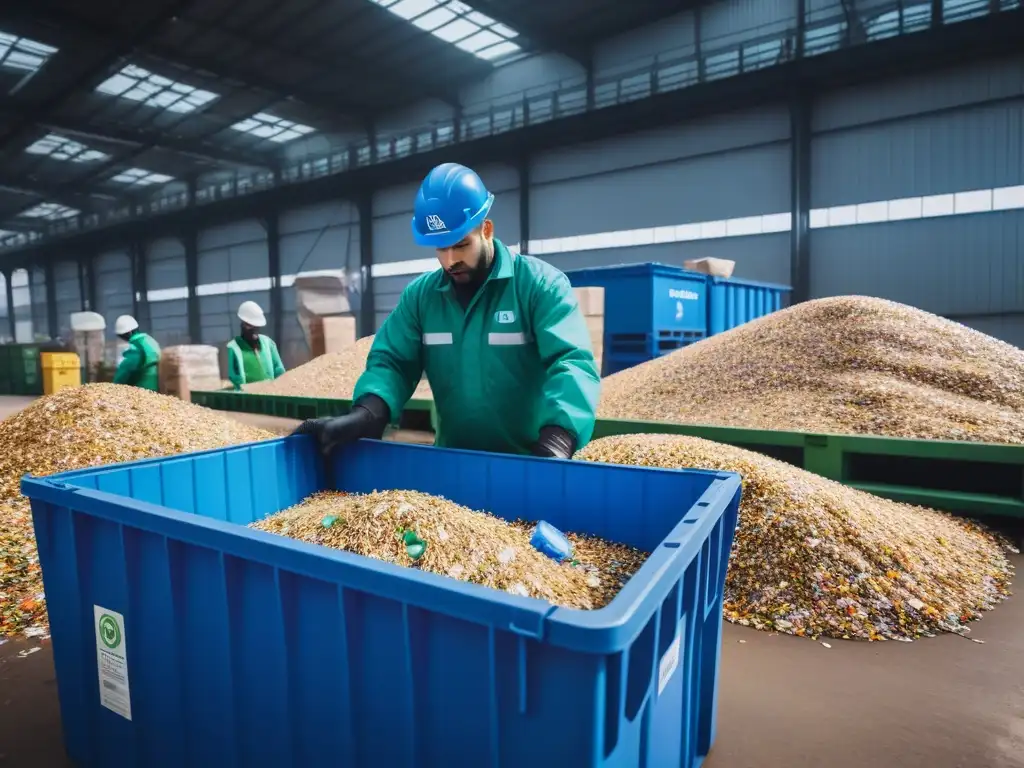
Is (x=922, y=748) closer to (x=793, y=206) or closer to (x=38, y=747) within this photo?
(x=38, y=747)

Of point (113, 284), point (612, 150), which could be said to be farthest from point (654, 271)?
point (113, 284)

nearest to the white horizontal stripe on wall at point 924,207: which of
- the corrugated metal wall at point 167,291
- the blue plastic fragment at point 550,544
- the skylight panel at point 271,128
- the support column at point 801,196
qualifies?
the support column at point 801,196

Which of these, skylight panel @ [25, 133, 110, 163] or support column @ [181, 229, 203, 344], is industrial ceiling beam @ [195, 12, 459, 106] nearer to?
skylight panel @ [25, 133, 110, 163]

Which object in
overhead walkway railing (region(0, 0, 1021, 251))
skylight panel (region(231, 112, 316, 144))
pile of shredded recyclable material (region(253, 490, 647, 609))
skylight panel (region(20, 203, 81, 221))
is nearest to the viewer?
pile of shredded recyclable material (region(253, 490, 647, 609))

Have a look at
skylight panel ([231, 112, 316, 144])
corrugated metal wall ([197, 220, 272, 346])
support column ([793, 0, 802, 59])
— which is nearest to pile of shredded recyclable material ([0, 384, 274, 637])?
support column ([793, 0, 802, 59])

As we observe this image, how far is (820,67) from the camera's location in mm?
11695

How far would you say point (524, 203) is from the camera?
54.9 feet

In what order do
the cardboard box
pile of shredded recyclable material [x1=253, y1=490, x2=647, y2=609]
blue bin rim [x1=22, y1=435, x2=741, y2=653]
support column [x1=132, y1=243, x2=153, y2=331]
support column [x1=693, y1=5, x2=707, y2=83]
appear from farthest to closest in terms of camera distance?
support column [x1=132, y1=243, x2=153, y2=331], support column [x1=693, y1=5, x2=707, y2=83], the cardboard box, pile of shredded recyclable material [x1=253, y1=490, x2=647, y2=609], blue bin rim [x1=22, y1=435, x2=741, y2=653]

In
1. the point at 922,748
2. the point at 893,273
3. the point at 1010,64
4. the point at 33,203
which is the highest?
the point at 33,203

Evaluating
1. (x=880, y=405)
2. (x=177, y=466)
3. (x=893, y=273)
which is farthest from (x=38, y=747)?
(x=893, y=273)

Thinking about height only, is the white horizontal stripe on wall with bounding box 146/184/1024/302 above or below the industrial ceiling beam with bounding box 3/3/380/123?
below

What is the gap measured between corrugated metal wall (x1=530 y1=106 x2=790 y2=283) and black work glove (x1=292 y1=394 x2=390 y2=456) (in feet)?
40.2

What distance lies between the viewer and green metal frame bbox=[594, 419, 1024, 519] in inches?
118

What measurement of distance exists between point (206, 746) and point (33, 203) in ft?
113
